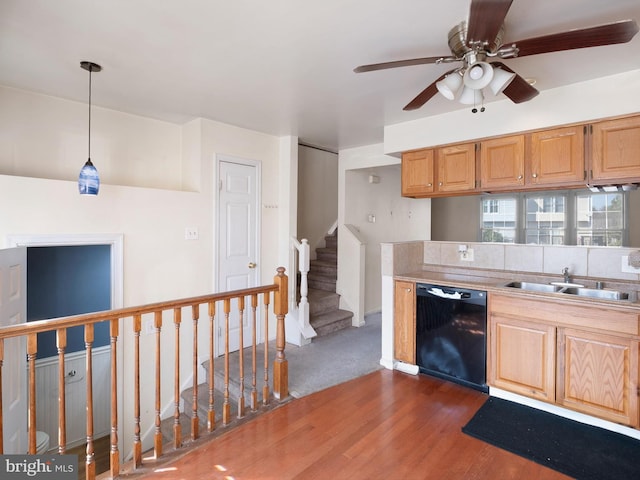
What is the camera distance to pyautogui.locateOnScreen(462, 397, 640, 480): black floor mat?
2.00 meters

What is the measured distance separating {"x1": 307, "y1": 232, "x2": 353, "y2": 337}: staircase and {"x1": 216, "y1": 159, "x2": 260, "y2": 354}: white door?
94 centimetres

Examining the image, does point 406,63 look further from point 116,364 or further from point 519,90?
point 116,364

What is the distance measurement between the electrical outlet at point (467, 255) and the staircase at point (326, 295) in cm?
182

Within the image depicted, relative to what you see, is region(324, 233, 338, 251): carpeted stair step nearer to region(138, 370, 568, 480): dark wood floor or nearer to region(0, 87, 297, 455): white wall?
region(0, 87, 297, 455): white wall

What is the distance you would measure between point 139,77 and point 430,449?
3235 millimetres

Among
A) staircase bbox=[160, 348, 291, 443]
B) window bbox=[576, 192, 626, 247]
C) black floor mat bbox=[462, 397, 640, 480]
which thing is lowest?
staircase bbox=[160, 348, 291, 443]

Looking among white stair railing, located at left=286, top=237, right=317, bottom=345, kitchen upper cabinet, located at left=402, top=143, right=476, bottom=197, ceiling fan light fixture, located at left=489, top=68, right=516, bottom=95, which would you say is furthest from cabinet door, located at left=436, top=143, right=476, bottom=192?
white stair railing, located at left=286, top=237, right=317, bottom=345

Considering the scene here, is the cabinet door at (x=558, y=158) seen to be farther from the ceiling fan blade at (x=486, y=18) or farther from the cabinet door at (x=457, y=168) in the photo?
the ceiling fan blade at (x=486, y=18)

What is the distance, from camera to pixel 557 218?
623 centimetres

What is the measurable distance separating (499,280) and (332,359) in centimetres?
178

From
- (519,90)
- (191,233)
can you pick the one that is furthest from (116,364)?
(519,90)

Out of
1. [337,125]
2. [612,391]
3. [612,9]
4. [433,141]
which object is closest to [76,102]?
[337,125]

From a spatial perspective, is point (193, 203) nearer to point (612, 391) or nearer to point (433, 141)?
point (433, 141)

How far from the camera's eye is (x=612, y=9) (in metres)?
1.76
